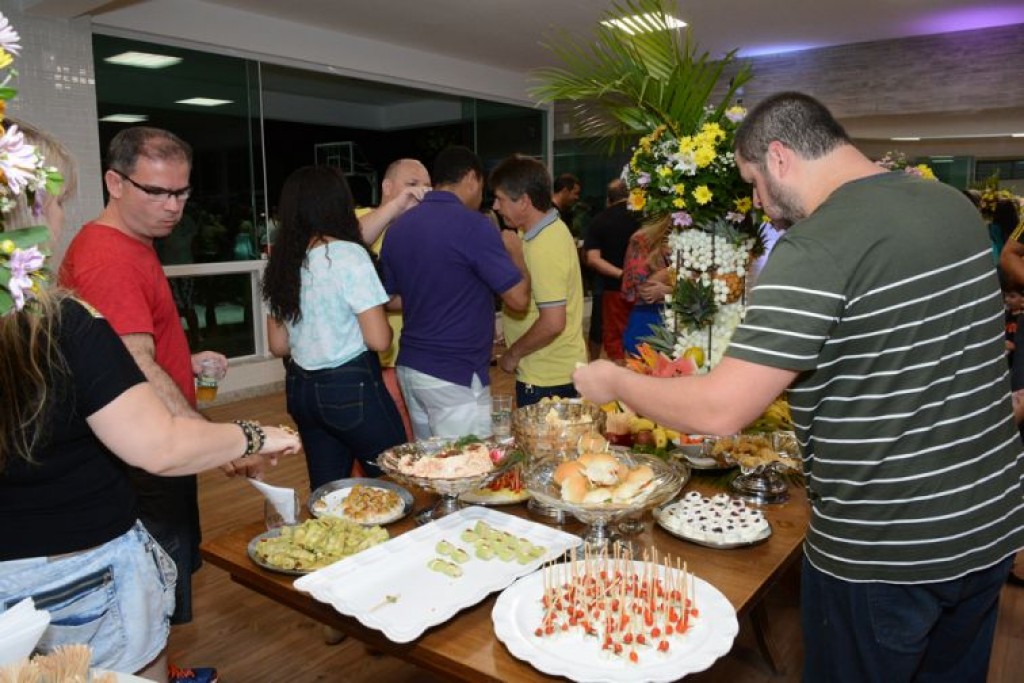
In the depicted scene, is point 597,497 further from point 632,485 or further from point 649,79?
point 649,79

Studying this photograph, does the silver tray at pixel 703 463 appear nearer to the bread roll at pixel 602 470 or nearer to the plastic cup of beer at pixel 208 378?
the bread roll at pixel 602 470

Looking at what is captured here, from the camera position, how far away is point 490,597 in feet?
4.73

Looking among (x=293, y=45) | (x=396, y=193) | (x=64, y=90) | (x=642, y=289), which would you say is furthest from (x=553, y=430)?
(x=293, y=45)

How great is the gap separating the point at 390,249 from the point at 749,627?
1.85m

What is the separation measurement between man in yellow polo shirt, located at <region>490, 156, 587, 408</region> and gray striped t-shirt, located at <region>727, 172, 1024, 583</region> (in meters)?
1.79

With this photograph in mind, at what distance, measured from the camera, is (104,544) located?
1.39 m

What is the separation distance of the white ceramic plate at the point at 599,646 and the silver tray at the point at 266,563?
0.41 m

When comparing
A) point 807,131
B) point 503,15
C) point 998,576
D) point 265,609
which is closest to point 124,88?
point 503,15

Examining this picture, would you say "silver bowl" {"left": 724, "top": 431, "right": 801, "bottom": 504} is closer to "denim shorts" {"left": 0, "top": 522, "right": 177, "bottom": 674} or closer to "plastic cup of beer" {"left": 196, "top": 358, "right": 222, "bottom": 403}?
"denim shorts" {"left": 0, "top": 522, "right": 177, "bottom": 674}

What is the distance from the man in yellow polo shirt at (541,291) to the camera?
3.08 meters

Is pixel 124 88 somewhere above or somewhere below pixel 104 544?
above

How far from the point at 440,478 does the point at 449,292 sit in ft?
3.58

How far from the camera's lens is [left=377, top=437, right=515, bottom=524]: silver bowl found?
1.72 meters

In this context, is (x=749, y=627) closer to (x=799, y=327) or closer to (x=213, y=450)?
(x=799, y=327)
